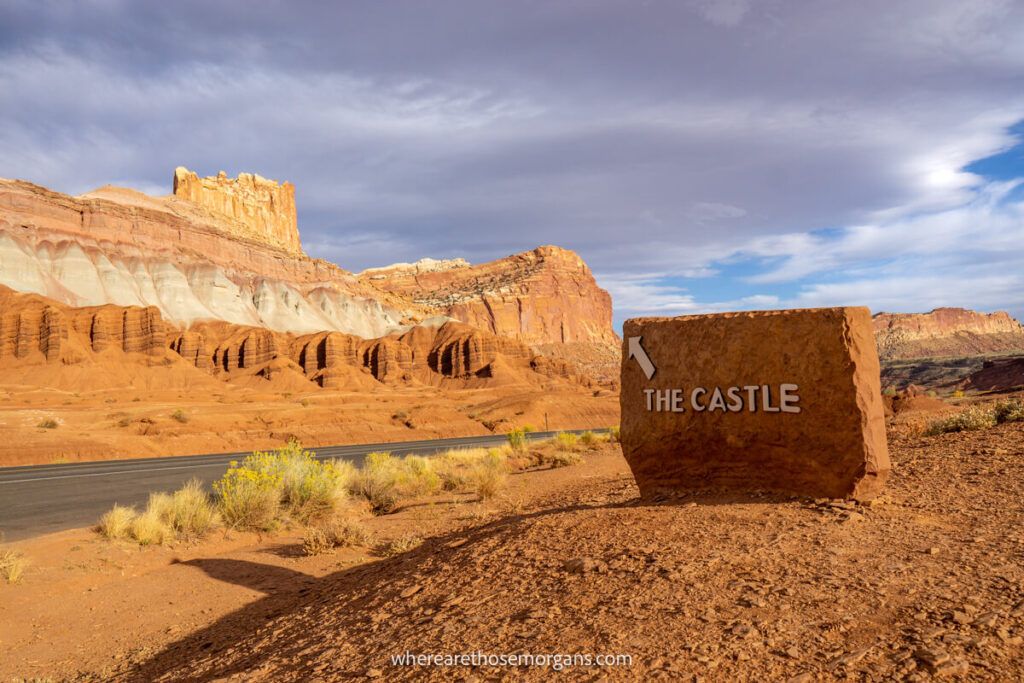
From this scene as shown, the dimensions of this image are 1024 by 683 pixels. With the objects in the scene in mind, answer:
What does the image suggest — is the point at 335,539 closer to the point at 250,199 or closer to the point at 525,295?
the point at 250,199

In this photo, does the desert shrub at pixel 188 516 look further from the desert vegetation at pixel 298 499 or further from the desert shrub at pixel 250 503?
the desert shrub at pixel 250 503

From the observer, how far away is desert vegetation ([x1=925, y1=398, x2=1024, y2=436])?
12871mm

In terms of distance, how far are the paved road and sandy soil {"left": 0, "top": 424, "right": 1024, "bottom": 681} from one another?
4.57 metres

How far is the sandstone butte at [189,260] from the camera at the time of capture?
67688 mm

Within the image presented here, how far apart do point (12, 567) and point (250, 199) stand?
130 meters

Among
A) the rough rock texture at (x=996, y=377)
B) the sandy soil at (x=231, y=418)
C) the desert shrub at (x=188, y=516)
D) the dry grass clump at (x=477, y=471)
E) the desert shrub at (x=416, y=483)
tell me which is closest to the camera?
the desert shrub at (x=188, y=516)

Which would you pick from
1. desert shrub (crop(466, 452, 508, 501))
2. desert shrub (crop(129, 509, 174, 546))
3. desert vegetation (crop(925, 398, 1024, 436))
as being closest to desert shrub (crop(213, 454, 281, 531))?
desert shrub (crop(129, 509, 174, 546))

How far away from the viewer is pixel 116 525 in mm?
11922

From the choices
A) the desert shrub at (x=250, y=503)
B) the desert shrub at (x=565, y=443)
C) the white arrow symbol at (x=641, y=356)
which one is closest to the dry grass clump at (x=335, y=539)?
the desert shrub at (x=250, y=503)

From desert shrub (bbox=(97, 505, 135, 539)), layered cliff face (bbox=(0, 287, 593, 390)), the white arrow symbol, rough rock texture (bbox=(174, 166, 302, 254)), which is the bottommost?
desert shrub (bbox=(97, 505, 135, 539))

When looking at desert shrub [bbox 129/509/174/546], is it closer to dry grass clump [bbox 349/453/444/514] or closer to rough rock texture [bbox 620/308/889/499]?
dry grass clump [bbox 349/453/444/514]

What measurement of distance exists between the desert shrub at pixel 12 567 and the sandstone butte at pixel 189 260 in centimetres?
6588

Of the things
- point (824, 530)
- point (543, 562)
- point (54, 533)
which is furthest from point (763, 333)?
point (54, 533)

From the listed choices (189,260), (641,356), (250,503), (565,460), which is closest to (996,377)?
(565,460)
